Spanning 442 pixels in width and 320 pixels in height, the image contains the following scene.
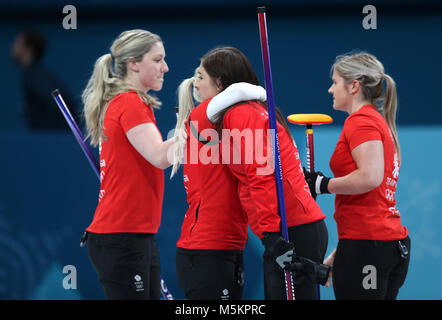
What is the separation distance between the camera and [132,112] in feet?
8.49

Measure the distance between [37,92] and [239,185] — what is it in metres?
2.80

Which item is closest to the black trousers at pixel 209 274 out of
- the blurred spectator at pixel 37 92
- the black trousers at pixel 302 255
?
the black trousers at pixel 302 255

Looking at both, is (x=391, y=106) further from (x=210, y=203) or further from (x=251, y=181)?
(x=210, y=203)

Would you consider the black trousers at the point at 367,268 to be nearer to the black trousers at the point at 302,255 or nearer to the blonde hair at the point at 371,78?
the black trousers at the point at 302,255

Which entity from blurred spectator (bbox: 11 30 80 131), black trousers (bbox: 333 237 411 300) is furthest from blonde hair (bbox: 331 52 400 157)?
blurred spectator (bbox: 11 30 80 131)

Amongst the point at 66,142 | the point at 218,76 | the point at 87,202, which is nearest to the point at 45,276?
the point at 87,202

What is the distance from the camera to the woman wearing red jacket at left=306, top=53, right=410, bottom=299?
2521 millimetres

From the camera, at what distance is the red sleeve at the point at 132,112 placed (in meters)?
2.58

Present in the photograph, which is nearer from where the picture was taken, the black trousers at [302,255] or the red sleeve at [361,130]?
the black trousers at [302,255]

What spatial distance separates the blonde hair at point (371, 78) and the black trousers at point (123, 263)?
1151 mm

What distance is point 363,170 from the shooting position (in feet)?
8.23

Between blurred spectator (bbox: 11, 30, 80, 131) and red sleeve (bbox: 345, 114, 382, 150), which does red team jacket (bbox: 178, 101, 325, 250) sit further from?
blurred spectator (bbox: 11, 30, 80, 131)

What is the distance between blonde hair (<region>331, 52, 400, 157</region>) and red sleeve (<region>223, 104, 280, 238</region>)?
23.2 inches
